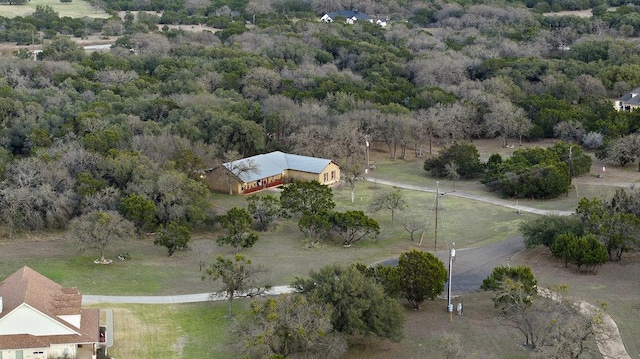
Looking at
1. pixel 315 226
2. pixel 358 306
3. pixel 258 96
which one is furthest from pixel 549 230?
pixel 258 96

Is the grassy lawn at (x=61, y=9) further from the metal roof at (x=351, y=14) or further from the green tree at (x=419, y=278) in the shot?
the green tree at (x=419, y=278)

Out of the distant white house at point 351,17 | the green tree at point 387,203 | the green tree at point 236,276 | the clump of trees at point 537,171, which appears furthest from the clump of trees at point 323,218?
the distant white house at point 351,17

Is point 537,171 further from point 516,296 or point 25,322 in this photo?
point 25,322

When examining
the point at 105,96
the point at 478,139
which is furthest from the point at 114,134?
the point at 478,139

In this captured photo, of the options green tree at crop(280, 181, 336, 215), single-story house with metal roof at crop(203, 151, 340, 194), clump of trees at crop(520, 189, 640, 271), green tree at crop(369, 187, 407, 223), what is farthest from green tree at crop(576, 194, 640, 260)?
single-story house with metal roof at crop(203, 151, 340, 194)

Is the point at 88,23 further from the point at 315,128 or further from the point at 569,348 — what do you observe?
the point at 569,348

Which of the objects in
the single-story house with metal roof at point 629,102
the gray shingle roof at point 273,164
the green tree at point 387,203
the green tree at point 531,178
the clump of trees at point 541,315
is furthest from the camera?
the single-story house with metal roof at point 629,102
